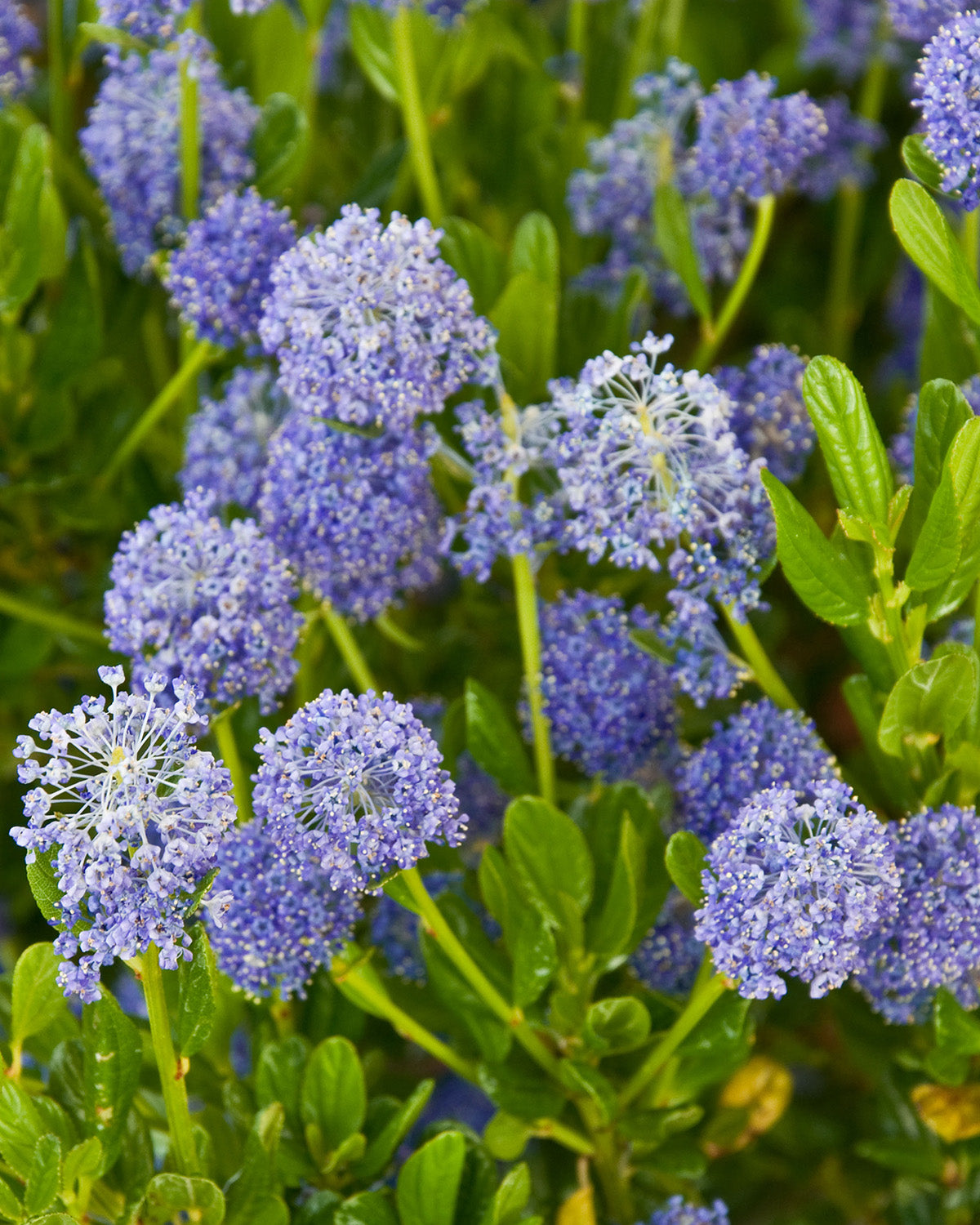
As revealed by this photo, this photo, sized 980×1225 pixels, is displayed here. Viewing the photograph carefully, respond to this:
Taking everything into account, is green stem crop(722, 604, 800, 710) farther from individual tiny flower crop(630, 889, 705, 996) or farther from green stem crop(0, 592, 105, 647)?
green stem crop(0, 592, 105, 647)

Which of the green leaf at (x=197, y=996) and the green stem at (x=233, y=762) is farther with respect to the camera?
the green stem at (x=233, y=762)

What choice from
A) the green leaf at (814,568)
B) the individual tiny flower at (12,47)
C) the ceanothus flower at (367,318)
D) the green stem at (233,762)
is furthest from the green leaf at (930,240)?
the individual tiny flower at (12,47)

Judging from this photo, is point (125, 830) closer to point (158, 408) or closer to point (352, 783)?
point (352, 783)

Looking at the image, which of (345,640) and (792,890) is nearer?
(792,890)

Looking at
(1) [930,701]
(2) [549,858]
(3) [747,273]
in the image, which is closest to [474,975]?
(2) [549,858]

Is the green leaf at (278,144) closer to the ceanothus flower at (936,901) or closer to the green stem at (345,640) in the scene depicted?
the green stem at (345,640)
